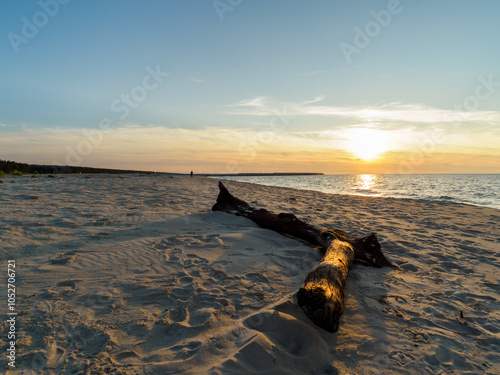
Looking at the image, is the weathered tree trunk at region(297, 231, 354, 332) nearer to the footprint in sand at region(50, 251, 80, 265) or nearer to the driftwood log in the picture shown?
the driftwood log

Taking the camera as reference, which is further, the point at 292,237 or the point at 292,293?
the point at 292,237

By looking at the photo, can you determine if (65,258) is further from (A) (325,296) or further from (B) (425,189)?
(B) (425,189)

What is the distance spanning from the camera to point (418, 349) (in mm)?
2789

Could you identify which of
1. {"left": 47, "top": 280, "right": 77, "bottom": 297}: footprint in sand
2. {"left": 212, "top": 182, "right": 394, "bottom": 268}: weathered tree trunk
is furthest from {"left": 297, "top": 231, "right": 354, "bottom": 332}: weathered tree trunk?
{"left": 47, "top": 280, "right": 77, "bottom": 297}: footprint in sand

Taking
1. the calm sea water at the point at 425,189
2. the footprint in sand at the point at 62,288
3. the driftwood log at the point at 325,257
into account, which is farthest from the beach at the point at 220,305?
the calm sea water at the point at 425,189

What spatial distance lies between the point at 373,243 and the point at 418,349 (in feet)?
8.97

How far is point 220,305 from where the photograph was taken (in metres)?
3.28

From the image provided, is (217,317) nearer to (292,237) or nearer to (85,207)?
(292,237)

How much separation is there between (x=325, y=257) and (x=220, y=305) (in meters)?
1.88

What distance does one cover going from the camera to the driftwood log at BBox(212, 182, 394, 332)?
2.93 metres

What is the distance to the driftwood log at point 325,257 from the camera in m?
2.93

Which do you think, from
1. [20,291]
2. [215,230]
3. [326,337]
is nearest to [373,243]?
[326,337]

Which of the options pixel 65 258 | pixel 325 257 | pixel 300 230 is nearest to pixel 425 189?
pixel 300 230

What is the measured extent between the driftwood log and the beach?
0.18 meters
